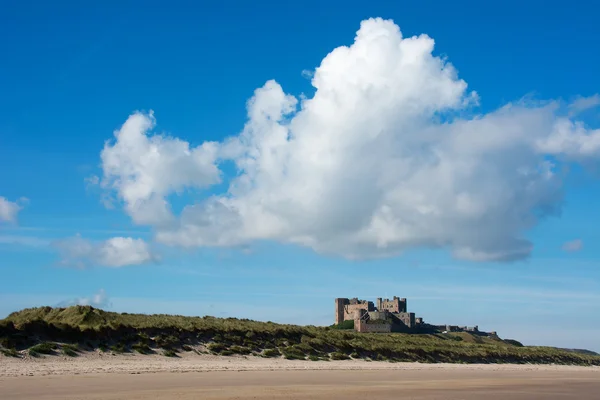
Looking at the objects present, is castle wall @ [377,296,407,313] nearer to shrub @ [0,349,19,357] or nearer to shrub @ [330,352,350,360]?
shrub @ [330,352,350,360]

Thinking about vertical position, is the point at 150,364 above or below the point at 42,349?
below

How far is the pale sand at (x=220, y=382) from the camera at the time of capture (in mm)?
18734

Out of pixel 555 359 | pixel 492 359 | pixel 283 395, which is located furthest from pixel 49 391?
pixel 555 359

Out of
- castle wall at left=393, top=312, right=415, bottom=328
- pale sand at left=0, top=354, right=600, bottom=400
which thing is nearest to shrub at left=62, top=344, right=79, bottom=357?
pale sand at left=0, top=354, right=600, bottom=400

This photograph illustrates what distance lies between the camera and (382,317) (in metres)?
105

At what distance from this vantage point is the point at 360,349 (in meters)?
40.4

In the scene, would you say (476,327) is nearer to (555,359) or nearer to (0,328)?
(555,359)

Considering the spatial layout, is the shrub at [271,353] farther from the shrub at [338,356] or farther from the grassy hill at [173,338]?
the shrub at [338,356]

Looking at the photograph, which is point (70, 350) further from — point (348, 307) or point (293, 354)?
point (348, 307)

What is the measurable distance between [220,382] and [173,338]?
36.0ft

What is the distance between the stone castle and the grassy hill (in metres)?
46.7

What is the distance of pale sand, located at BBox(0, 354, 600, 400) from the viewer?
18.7 metres

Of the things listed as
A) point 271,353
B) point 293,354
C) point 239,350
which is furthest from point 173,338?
point 293,354

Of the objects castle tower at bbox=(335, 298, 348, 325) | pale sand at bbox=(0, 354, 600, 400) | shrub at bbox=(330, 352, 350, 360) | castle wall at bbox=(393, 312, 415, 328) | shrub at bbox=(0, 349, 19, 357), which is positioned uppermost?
castle tower at bbox=(335, 298, 348, 325)
